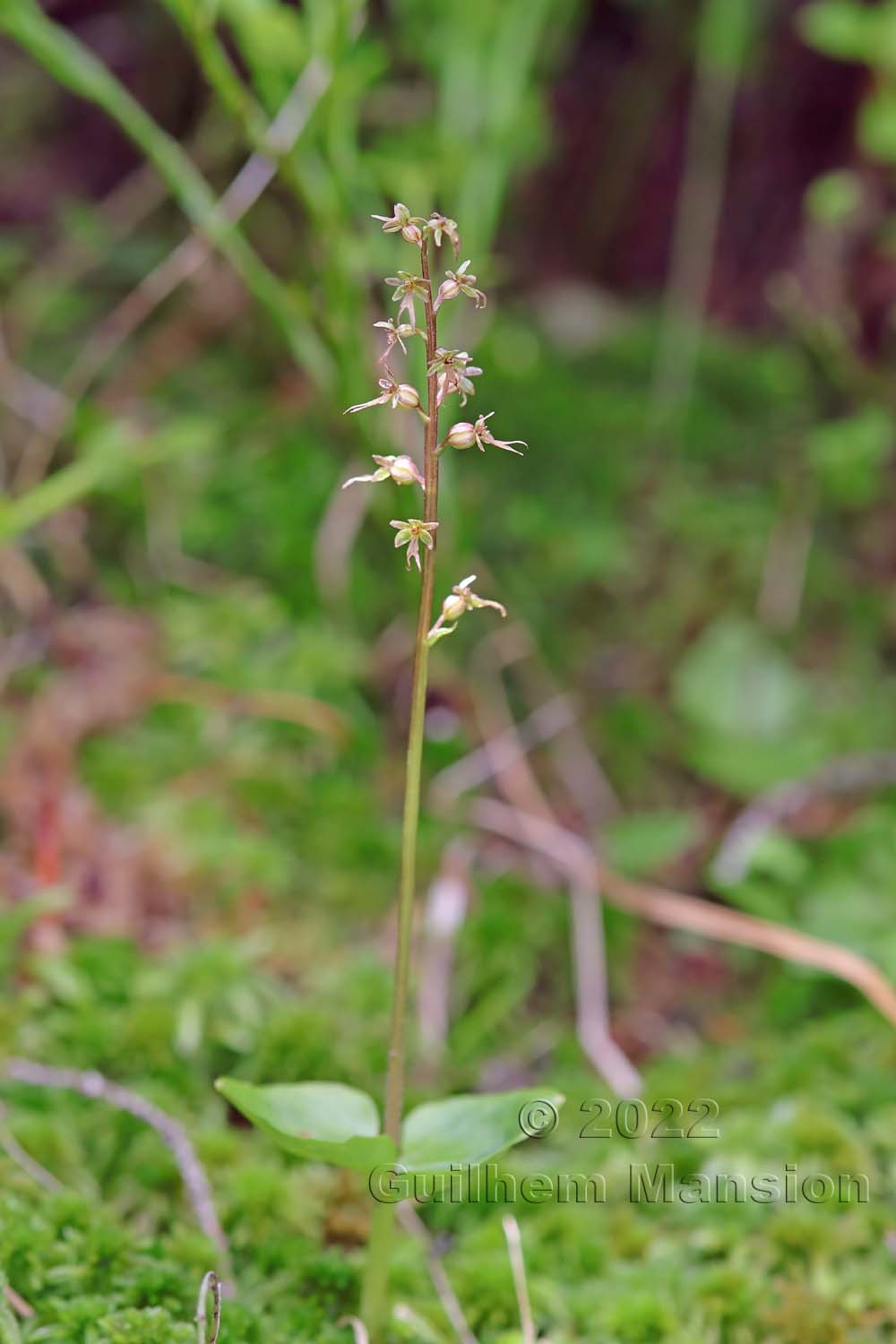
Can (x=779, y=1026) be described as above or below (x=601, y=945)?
below

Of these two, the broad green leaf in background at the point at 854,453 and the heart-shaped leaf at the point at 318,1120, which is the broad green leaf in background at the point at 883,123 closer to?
the broad green leaf in background at the point at 854,453

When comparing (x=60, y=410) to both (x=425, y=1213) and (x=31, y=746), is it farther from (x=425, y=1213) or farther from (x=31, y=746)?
(x=425, y=1213)

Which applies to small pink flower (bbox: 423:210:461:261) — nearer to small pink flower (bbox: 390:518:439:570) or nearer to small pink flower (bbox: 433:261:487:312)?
small pink flower (bbox: 433:261:487:312)

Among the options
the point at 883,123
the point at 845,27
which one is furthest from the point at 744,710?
the point at 845,27

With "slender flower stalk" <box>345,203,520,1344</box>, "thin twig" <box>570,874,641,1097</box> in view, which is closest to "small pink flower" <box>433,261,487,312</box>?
"slender flower stalk" <box>345,203,520,1344</box>

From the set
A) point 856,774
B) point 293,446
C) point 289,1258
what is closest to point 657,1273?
point 289,1258

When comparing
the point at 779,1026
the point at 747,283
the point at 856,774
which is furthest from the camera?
the point at 747,283
